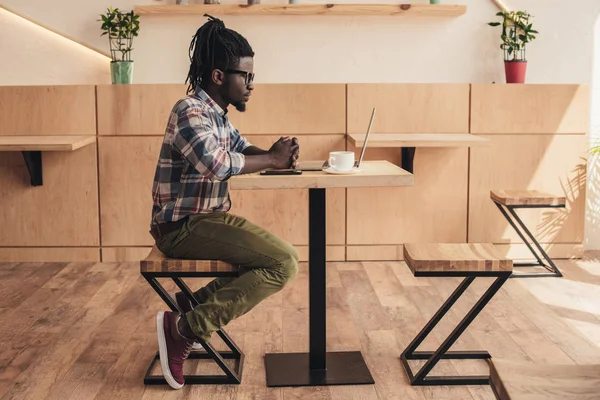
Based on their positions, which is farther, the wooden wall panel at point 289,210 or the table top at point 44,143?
the wooden wall panel at point 289,210

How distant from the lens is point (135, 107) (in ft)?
15.5

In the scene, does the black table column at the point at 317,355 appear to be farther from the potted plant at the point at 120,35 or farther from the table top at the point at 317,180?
the potted plant at the point at 120,35

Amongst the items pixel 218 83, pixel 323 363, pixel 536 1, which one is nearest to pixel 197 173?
pixel 218 83

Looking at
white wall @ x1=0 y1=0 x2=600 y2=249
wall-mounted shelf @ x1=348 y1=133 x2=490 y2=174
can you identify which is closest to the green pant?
wall-mounted shelf @ x1=348 y1=133 x2=490 y2=174

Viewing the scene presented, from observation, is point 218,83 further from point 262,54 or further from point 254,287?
point 262,54

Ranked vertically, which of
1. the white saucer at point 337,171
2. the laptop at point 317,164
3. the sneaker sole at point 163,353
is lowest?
the sneaker sole at point 163,353

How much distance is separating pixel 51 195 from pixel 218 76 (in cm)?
223

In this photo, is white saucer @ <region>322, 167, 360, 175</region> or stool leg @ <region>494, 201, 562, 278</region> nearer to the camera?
white saucer @ <region>322, 167, 360, 175</region>

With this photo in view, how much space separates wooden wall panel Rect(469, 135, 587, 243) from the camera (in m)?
4.80

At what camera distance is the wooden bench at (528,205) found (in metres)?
4.39

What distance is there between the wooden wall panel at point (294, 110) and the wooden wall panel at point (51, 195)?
941 millimetres

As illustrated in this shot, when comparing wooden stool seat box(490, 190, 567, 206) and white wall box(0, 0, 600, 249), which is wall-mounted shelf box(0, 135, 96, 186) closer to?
white wall box(0, 0, 600, 249)

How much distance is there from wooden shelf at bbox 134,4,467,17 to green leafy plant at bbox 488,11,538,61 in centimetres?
27

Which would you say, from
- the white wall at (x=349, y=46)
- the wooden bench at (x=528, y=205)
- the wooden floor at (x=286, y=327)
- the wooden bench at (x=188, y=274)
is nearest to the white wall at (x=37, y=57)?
the white wall at (x=349, y=46)
